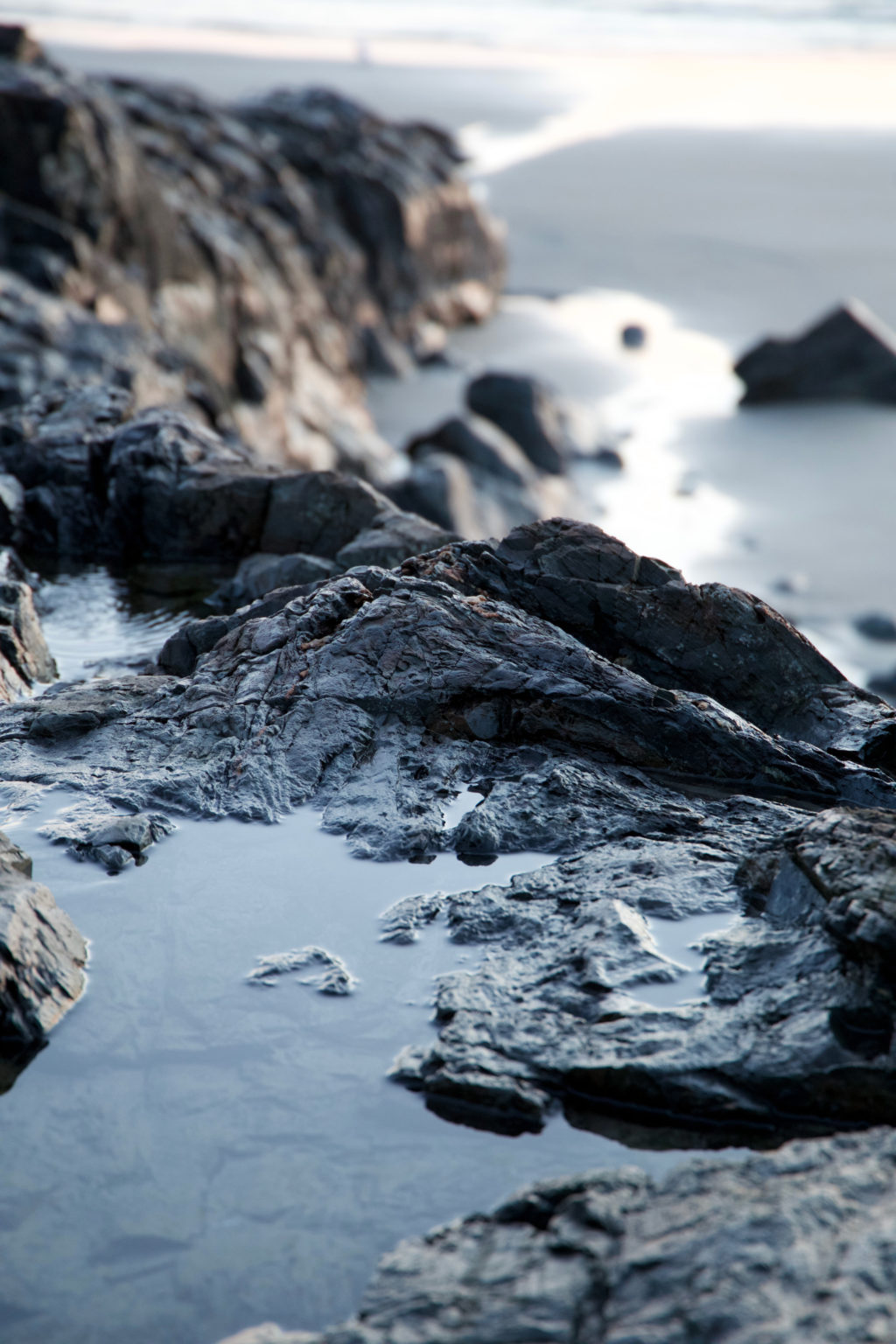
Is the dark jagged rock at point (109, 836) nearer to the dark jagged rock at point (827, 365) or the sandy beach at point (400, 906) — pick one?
the sandy beach at point (400, 906)

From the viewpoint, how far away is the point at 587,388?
1620cm

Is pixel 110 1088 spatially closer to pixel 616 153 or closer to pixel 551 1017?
pixel 551 1017

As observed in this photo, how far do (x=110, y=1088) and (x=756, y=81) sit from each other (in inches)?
1274

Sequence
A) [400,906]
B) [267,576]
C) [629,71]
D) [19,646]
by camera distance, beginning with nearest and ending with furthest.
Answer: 1. [400,906]
2. [19,646]
3. [267,576]
4. [629,71]

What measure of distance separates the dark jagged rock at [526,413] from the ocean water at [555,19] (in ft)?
82.5

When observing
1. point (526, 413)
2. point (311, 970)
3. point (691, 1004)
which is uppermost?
point (691, 1004)

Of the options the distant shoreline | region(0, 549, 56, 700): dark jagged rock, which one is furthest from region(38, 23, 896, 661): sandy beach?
region(0, 549, 56, 700): dark jagged rock

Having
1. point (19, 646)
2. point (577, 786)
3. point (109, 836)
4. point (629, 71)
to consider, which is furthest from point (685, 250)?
point (109, 836)

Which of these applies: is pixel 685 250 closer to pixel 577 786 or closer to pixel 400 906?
pixel 577 786

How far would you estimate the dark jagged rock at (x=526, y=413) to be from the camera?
1359 centimetres

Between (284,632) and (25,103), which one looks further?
(25,103)

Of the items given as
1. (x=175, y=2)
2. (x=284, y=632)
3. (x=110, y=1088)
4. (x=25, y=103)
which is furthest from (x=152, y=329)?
(x=175, y=2)

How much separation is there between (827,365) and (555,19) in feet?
101

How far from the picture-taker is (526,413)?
13.9 meters
